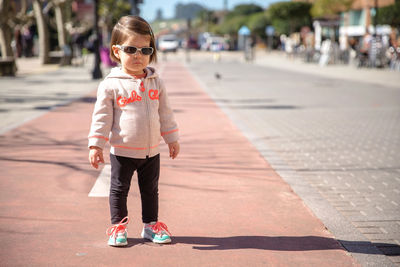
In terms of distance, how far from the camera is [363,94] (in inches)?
609

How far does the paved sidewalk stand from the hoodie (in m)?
0.71

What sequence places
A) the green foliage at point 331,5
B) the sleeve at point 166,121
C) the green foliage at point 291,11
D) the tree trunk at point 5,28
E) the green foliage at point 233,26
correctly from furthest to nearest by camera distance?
the green foliage at point 233,26
the green foliage at point 291,11
the green foliage at point 331,5
the tree trunk at point 5,28
the sleeve at point 166,121

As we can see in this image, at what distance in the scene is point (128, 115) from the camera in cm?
339

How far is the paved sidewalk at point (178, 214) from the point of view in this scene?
340cm

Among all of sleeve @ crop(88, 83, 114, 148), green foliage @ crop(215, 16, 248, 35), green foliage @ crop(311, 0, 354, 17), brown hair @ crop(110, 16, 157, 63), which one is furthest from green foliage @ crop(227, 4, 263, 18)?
sleeve @ crop(88, 83, 114, 148)

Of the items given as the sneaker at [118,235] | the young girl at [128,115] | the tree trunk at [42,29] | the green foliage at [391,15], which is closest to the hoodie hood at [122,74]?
the young girl at [128,115]

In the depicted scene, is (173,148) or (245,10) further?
(245,10)

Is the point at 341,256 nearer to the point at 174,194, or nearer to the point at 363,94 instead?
the point at 174,194

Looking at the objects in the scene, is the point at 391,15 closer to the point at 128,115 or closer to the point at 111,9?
the point at 111,9

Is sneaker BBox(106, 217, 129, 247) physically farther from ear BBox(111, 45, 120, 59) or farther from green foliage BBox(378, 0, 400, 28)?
green foliage BBox(378, 0, 400, 28)

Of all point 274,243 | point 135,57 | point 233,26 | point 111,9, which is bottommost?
point 274,243

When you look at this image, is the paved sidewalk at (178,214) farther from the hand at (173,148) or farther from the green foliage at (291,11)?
the green foliage at (291,11)

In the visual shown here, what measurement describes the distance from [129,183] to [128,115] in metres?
0.48

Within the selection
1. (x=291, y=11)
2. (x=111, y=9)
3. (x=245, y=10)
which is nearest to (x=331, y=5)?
(x=111, y=9)
